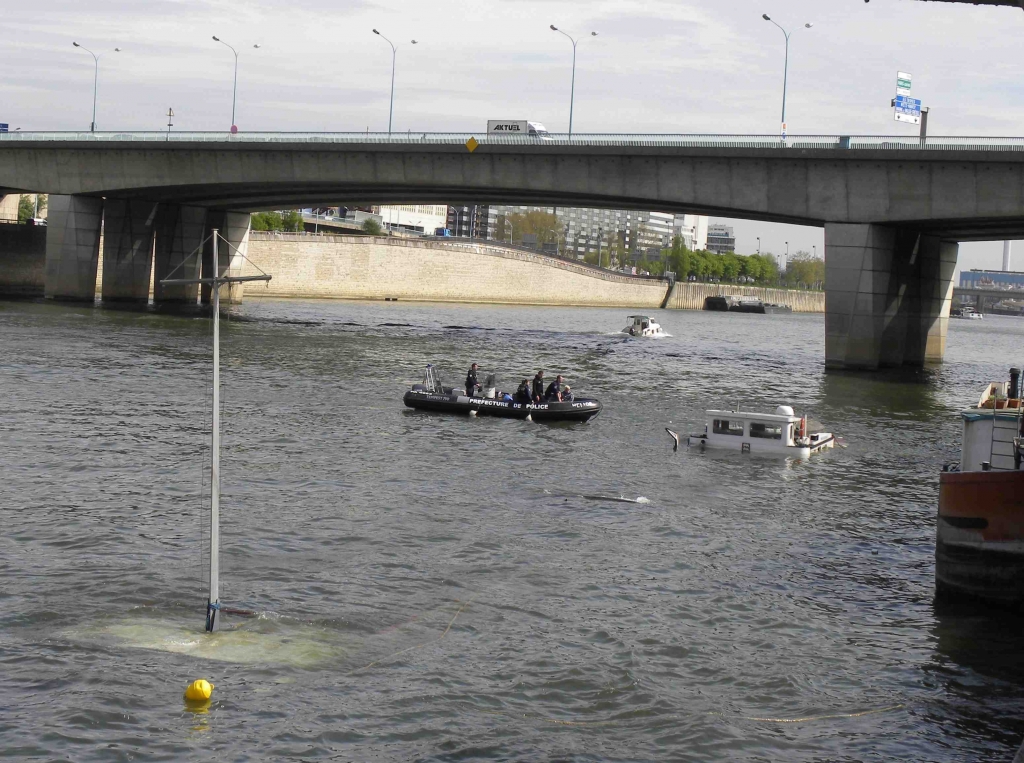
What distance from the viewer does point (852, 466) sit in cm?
3816

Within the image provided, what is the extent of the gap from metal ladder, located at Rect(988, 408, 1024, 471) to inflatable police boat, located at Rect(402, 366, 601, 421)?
2164 centimetres

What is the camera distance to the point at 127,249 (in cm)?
9288

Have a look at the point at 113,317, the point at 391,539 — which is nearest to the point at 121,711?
the point at 391,539

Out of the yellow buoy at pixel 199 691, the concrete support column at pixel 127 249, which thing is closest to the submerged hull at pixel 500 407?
the yellow buoy at pixel 199 691

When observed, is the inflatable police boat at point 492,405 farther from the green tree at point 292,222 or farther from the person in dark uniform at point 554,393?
the green tree at point 292,222

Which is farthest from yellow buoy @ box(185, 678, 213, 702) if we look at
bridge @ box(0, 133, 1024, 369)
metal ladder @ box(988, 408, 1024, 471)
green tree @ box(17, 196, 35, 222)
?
green tree @ box(17, 196, 35, 222)

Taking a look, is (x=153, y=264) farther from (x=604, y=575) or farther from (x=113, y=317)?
(x=604, y=575)

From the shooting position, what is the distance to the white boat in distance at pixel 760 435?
40062mm

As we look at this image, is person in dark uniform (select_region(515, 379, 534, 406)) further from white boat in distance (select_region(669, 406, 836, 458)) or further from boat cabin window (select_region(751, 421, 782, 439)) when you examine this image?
boat cabin window (select_region(751, 421, 782, 439))

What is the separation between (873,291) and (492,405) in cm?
2685

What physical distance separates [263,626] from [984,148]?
4825 centimetres

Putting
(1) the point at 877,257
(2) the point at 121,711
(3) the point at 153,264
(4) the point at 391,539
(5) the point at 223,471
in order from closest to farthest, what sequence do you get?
(2) the point at 121,711 → (4) the point at 391,539 → (5) the point at 223,471 → (1) the point at 877,257 → (3) the point at 153,264

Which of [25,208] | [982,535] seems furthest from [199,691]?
[25,208]

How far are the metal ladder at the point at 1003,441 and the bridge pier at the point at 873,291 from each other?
38.5 m
